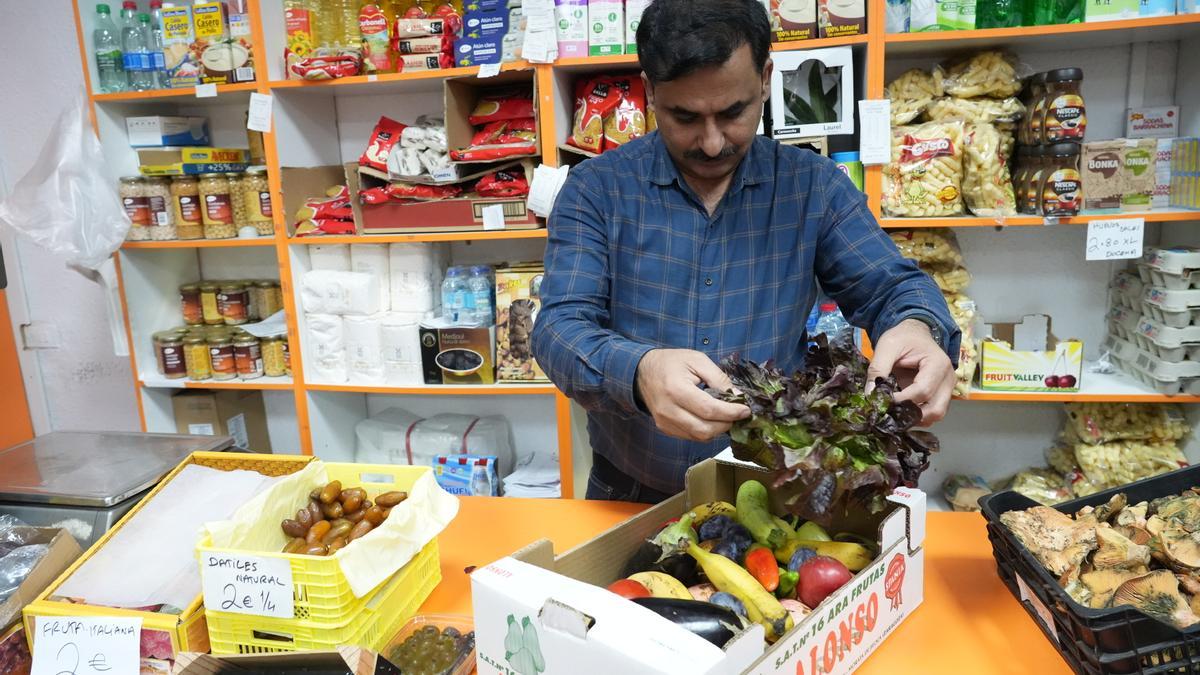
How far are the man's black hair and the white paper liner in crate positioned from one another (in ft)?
2.61

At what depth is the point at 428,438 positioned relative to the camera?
3.06 meters

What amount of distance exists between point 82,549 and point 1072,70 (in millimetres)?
2622

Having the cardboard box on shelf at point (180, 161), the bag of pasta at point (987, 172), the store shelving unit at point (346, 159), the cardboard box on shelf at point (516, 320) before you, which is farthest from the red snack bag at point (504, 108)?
the bag of pasta at point (987, 172)

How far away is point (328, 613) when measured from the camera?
106 centimetres

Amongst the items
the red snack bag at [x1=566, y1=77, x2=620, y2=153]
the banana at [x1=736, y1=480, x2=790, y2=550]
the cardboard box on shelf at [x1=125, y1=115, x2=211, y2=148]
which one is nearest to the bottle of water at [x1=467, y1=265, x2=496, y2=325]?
the red snack bag at [x1=566, y1=77, x2=620, y2=153]

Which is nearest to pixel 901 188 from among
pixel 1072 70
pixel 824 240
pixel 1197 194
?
pixel 1072 70

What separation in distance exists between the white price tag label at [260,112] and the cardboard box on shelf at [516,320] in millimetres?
925

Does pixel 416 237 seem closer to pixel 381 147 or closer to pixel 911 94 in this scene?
pixel 381 147

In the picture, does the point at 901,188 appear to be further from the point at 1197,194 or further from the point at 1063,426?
the point at 1063,426

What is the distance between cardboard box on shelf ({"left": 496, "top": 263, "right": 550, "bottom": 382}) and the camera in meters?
2.70

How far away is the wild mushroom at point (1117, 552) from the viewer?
101 centimetres

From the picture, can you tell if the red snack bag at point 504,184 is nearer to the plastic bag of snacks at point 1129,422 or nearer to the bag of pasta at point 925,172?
the bag of pasta at point 925,172

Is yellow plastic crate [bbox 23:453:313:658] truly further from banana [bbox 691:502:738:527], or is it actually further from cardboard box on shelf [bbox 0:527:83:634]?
banana [bbox 691:502:738:527]

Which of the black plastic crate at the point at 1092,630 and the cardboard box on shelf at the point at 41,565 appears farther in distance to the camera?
the cardboard box on shelf at the point at 41,565
